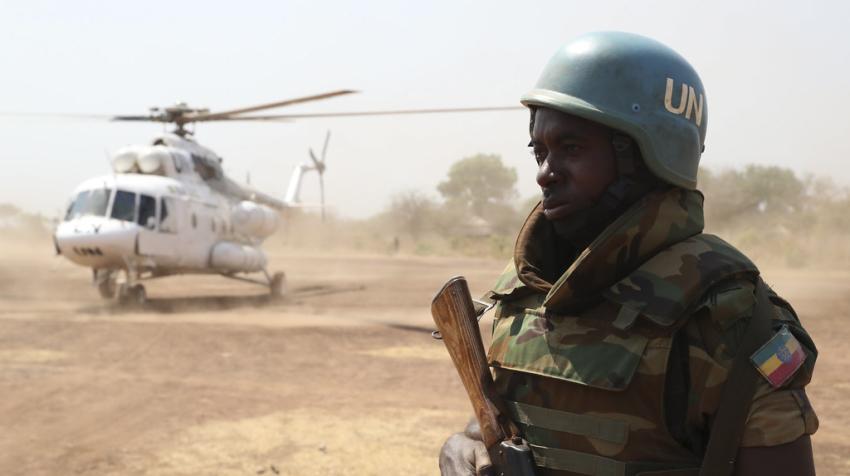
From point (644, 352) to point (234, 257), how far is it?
15.0m

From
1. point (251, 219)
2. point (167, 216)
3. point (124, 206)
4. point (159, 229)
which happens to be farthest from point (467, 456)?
point (251, 219)

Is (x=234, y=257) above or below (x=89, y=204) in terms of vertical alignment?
below

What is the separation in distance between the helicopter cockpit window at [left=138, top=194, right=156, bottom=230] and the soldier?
12.7 meters

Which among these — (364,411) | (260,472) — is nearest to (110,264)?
(364,411)

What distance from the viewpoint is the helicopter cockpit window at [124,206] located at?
526 inches

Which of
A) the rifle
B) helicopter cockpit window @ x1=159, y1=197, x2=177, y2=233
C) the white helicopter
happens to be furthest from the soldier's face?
helicopter cockpit window @ x1=159, y1=197, x2=177, y2=233

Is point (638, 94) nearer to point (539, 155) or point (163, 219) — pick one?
point (539, 155)

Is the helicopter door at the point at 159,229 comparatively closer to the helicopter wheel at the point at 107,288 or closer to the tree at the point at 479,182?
the helicopter wheel at the point at 107,288

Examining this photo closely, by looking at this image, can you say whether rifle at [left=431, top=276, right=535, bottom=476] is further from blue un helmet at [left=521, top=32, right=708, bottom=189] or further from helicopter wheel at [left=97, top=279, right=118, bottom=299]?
helicopter wheel at [left=97, top=279, right=118, bottom=299]

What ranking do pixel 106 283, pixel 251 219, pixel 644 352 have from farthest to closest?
1. pixel 251 219
2. pixel 106 283
3. pixel 644 352

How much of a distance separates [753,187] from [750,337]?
4285 cm

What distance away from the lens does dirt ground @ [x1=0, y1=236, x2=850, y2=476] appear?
565cm

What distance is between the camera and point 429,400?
24.1 ft

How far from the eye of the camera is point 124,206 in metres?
13.4
